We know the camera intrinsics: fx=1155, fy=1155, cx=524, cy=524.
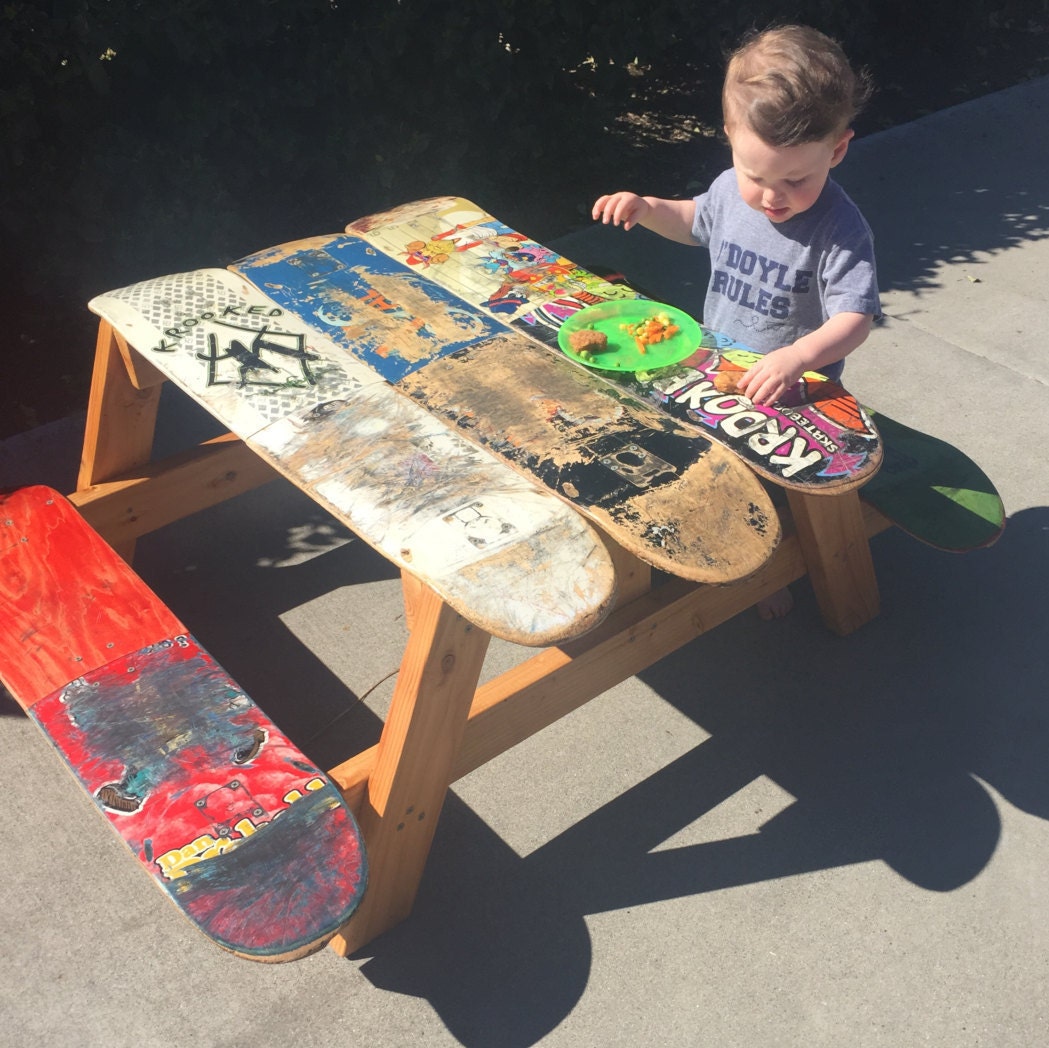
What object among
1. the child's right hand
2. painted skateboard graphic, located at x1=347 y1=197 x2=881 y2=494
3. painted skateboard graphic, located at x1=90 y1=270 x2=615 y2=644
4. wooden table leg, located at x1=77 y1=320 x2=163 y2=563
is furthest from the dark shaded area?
the child's right hand

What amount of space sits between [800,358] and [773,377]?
90 millimetres

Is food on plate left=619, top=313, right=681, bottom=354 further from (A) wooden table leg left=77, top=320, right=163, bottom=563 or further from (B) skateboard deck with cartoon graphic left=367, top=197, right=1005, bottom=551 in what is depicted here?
(A) wooden table leg left=77, top=320, right=163, bottom=563

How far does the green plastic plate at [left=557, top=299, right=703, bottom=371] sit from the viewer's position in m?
2.50

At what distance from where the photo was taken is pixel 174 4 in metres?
3.91

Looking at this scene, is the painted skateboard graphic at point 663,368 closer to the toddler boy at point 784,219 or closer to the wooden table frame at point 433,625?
the toddler boy at point 784,219

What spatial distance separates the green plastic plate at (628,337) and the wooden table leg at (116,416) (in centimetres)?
110

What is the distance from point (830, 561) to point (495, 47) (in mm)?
2866

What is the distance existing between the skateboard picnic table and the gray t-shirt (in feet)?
1.46

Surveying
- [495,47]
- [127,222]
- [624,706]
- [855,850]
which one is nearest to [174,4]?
[127,222]

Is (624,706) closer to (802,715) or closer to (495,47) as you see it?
(802,715)

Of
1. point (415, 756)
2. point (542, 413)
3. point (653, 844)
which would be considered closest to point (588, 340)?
point (542, 413)

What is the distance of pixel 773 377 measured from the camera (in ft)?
7.68

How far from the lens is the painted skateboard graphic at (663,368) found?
2.21 meters

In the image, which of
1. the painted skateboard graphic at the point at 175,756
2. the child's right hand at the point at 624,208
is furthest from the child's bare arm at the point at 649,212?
the painted skateboard graphic at the point at 175,756
